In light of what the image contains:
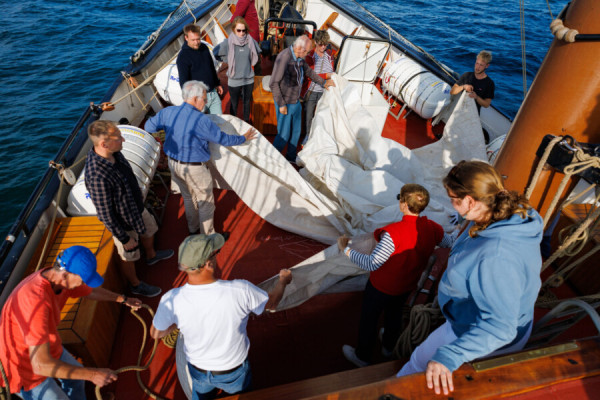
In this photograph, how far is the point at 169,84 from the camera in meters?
5.12

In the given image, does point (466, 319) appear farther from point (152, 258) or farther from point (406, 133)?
point (406, 133)

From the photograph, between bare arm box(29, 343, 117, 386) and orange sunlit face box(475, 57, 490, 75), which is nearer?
A: bare arm box(29, 343, 117, 386)

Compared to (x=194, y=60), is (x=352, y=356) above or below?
below

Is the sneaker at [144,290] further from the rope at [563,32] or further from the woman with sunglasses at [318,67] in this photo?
the rope at [563,32]

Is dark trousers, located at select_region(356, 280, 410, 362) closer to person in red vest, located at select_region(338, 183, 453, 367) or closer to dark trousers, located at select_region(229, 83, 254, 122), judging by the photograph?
person in red vest, located at select_region(338, 183, 453, 367)

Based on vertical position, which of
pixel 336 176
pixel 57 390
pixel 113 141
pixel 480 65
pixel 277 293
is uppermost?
pixel 480 65

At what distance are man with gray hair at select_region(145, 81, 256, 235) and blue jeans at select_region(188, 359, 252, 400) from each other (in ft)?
5.70

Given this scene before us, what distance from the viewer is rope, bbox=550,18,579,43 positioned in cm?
166

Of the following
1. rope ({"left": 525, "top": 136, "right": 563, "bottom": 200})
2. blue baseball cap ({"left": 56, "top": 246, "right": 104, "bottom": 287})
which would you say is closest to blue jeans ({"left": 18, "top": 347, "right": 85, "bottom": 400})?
blue baseball cap ({"left": 56, "top": 246, "right": 104, "bottom": 287})

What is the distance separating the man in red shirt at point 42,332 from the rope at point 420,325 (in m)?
1.69

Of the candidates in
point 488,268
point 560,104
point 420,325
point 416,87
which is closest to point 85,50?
point 416,87

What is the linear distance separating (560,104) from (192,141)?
259cm

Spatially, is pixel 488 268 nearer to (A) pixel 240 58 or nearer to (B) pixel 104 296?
(B) pixel 104 296

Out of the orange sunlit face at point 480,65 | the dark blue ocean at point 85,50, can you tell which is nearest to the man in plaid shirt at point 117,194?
the orange sunlit face at point 480,65
